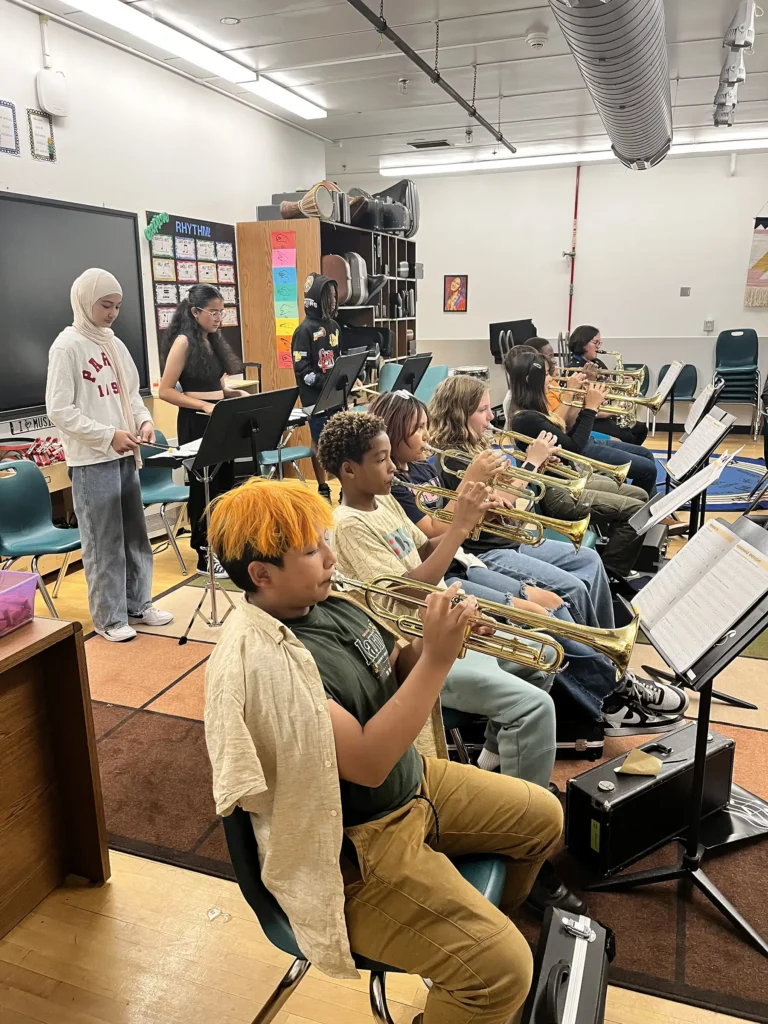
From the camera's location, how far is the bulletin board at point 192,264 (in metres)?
5.65

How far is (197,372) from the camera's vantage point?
14.7 feet

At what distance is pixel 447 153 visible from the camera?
9.38 meters

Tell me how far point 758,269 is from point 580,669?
8.56 meters

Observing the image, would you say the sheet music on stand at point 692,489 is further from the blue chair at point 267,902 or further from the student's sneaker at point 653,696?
the blue chair at point 267,902

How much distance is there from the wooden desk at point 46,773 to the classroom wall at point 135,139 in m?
3.48

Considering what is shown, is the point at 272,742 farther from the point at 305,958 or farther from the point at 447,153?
the point at 447,153

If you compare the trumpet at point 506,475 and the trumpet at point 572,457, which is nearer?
the trumpet at point 506,475

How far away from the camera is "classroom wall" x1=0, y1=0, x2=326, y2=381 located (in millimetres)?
4426

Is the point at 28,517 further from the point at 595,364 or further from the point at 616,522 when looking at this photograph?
the point at 595,364

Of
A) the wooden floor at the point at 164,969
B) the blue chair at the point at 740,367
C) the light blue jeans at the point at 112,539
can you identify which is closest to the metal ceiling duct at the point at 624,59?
the light blue jeans at the point at 112,539

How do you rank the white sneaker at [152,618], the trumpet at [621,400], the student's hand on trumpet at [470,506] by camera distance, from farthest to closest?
1. the trumpet at [621,400]
2. the white sneaker at [152,618]
3. the student's hand on trumpet at [470,506]

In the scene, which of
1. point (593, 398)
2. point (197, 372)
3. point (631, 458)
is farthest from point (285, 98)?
point (631, 458)

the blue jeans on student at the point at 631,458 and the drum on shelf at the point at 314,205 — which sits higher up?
the drum on shelf at the point at 314,205

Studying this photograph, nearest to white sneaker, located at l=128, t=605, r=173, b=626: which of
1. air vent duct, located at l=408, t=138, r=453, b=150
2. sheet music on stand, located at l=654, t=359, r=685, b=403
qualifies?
sheet music on stand, located at l=654, t=359, r=685, b=403
